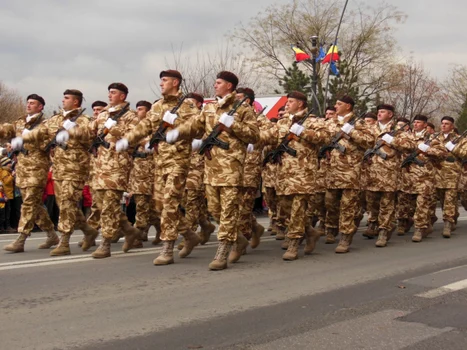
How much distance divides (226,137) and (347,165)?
2.76 m

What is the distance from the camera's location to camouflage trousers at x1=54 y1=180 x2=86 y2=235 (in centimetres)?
879

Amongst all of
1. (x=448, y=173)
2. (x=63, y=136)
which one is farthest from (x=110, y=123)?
(x=448, y=173)

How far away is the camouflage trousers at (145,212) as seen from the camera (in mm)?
10148

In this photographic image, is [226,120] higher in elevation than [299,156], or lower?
higher

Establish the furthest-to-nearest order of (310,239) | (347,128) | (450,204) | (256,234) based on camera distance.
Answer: (450,204) → (256,234) → (347,128) → (310,239)

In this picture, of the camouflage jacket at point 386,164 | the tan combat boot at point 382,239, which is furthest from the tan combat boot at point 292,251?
the camouflage jacket at point 386,164

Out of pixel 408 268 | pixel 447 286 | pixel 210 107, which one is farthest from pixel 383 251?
pixel 210 107

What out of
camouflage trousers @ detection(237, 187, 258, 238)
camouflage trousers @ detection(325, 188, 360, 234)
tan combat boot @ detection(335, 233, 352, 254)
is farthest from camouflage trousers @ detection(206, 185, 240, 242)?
camouflage trousers @ detection(325, 188, 360, 234)

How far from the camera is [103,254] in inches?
338

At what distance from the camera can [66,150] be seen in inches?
353

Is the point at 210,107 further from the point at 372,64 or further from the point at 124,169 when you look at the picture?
the point at 372,64

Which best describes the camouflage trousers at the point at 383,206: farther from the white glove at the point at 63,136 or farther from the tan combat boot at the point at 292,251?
the white glove at the point at 63,136

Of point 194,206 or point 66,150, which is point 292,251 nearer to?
point 194,206

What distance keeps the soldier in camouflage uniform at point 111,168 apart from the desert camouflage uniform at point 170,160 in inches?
17.4
